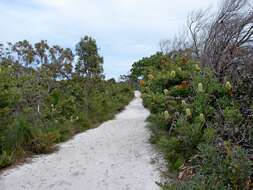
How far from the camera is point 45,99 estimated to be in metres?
10.7

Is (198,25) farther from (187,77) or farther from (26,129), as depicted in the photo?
(26,129)

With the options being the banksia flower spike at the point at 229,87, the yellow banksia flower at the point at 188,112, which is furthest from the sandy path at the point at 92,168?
the banksia flower spike at the point at 229,87

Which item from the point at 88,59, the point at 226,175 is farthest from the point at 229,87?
the point at 88,59

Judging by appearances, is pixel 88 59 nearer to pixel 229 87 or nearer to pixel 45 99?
pixel 45 99

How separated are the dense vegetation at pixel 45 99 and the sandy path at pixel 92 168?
1.51ft

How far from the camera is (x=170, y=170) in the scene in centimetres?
655

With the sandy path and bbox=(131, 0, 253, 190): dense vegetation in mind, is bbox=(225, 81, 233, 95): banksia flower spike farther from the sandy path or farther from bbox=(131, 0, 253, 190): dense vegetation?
the sandy path

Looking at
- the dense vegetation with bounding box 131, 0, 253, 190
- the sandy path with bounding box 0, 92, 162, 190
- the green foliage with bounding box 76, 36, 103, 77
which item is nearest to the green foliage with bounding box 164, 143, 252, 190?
the dense vegetation with bounding box 131, 0, 253, 190

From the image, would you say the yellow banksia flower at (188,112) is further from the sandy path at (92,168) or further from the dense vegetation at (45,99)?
the dense vegetation at (45,99)

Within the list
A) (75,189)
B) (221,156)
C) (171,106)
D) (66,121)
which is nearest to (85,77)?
(66,121)

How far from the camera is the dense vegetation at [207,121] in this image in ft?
14.2

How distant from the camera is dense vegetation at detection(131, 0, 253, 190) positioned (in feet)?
14.2

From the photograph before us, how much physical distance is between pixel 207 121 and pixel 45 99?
5.01 m

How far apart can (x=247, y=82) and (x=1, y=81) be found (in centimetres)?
424
